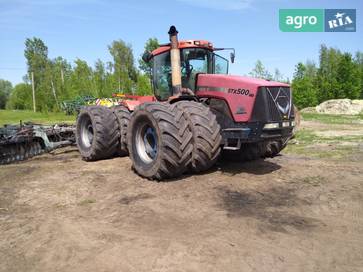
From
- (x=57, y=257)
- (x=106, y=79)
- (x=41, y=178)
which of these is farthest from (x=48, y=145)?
(x=106, y=79)

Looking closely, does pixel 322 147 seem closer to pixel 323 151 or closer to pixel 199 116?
pixel 323 151

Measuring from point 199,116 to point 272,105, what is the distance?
128 centimetres

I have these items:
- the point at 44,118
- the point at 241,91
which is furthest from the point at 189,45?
the point at 44,118

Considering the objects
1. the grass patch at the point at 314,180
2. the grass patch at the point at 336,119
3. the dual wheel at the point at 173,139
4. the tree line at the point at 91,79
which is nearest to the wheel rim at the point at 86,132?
the dual wheel at the point at 173,139

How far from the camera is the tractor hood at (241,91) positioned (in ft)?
21.6

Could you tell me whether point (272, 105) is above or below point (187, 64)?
below

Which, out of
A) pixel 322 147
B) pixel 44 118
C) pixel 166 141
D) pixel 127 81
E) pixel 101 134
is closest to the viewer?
pixel 166 141

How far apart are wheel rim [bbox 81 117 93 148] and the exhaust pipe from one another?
309 centimetres

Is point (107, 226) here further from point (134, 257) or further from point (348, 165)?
point (348, 165)

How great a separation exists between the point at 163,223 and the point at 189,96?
11.3ft

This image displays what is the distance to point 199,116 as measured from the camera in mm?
6590

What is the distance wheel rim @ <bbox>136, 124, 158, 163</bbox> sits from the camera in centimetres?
747

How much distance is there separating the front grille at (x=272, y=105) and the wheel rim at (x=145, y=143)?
6.82 feet

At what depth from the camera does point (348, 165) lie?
7980 millimetres
